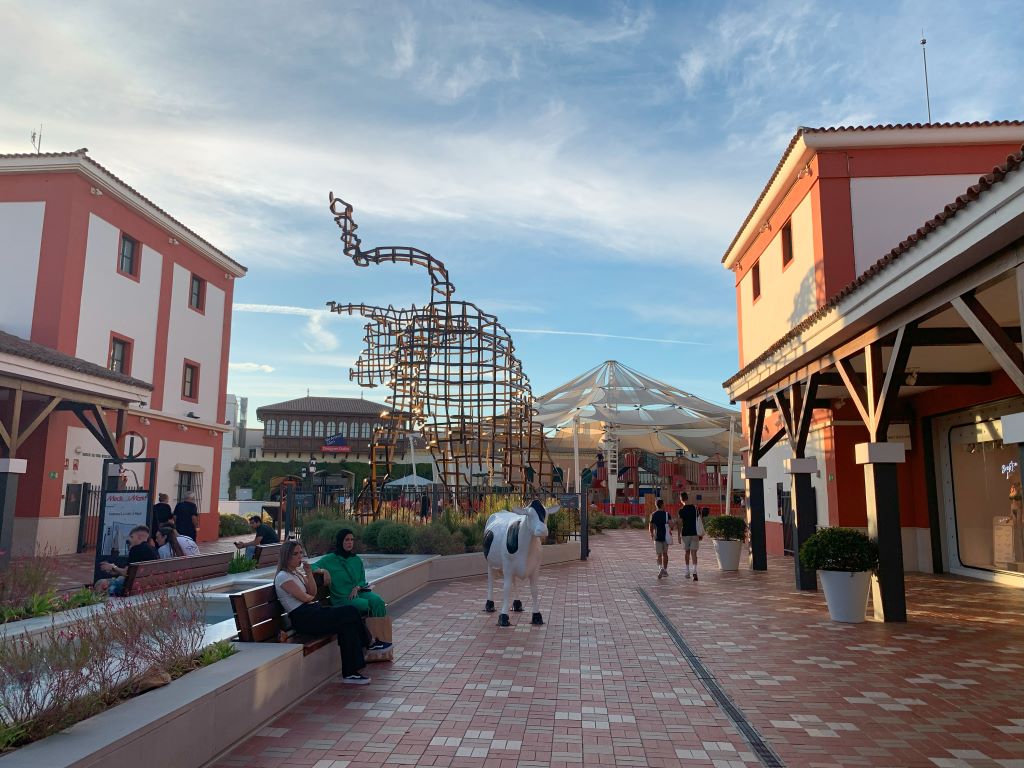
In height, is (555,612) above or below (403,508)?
below

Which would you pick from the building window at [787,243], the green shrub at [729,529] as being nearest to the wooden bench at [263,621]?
the green shrub at [729,529]

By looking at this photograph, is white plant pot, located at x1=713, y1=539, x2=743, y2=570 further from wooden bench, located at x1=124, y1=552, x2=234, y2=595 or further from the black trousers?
the black trousers

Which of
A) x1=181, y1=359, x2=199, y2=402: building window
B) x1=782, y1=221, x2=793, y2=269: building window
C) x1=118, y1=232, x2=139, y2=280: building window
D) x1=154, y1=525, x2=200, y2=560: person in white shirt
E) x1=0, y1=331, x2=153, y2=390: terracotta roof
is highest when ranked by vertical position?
x1=118, y1=232, x2=139, y2=280: building window

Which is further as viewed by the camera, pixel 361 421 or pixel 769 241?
pixel 361 421

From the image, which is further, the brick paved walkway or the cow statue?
the cow statue

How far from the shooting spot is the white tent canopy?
3347cm

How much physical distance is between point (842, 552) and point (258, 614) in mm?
7271

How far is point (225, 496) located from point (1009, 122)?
48.1m

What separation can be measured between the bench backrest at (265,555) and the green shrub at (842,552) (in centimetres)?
821

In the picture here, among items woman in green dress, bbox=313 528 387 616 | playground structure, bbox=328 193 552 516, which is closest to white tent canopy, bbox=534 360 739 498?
playground structure, bbox=328 193 552 516

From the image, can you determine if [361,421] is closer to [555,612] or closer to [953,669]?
[555,612]

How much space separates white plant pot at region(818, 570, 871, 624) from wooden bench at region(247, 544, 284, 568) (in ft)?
27.6

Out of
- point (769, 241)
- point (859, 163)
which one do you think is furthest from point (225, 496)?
point (859, 163)

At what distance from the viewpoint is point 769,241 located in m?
19.7
